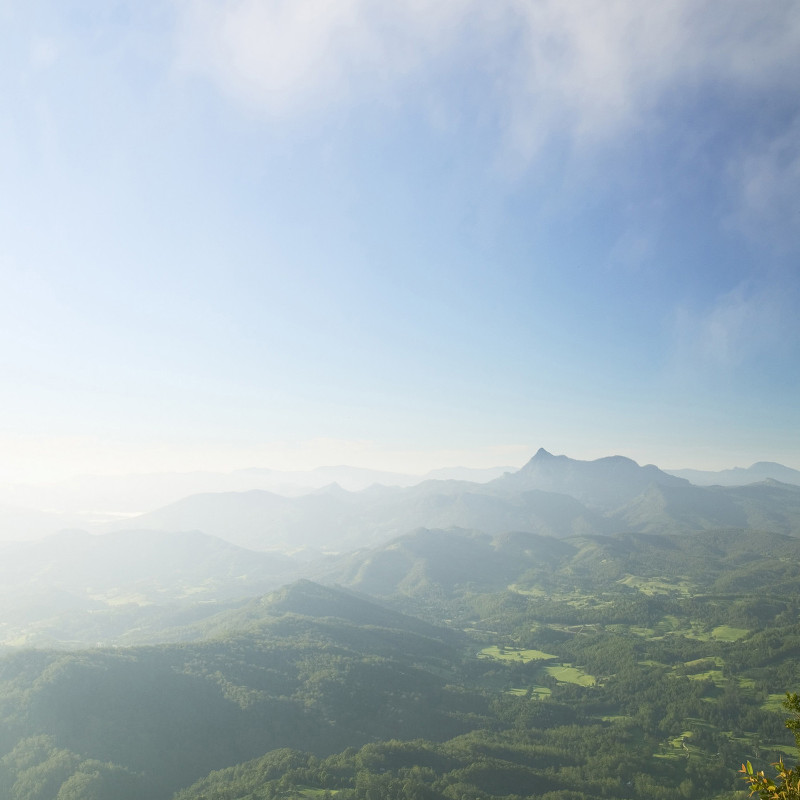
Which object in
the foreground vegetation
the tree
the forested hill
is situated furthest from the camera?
the forested hill

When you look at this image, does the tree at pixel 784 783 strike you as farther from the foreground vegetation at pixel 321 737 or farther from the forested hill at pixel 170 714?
the forested hill at pixel 170 714

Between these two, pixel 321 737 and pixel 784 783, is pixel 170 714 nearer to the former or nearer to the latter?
pixel 321 737

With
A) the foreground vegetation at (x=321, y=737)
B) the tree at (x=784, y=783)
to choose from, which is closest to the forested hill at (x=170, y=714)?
the foreground vegetation at (x=321, y=737)

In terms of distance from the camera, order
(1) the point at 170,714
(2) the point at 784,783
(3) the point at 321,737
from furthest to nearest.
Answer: (3) the point at 321,737 → (1) the point at 170,714 → (2) the point at 784,783

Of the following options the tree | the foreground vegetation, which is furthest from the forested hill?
the tree

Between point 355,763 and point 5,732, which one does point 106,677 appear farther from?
point 355,763

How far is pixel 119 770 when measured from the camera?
127875mm

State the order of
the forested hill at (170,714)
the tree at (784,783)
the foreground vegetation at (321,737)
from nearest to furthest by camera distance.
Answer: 1. the tree at (784,783)
2. the foreground vegetation at (321,737)
3. the forested hill at (170,714)

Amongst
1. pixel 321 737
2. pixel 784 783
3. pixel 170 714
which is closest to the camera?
pixel 784 783

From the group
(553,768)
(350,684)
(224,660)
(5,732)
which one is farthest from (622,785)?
(5,732)

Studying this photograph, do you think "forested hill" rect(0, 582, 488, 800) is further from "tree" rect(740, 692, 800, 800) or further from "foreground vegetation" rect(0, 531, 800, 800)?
"tree" rect(740, 692, 800, 800)

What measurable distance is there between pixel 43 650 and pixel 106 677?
33.7m

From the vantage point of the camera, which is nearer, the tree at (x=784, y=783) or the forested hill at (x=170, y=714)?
the tree at (x=784, y=783)

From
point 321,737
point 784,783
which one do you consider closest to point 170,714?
point 321,737
